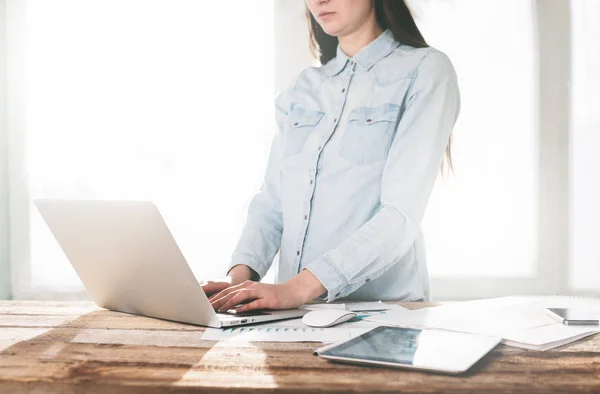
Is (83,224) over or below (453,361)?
over

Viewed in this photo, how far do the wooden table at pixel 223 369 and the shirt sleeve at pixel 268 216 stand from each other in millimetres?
688

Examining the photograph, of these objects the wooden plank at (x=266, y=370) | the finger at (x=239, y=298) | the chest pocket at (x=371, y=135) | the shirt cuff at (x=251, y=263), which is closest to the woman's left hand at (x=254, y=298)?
the finger at (x=239, y=298)

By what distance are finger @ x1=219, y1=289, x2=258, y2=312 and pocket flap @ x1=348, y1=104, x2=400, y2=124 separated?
66 cm

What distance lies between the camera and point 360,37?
183cm

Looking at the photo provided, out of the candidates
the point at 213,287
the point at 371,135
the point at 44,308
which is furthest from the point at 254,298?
the point at 371,135

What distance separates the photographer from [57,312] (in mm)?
1314

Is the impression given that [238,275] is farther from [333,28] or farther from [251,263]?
[333,28]

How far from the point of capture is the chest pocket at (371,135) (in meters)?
1.65

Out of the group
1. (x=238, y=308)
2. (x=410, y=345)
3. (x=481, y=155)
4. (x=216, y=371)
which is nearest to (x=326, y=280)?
(x=238, y=308)

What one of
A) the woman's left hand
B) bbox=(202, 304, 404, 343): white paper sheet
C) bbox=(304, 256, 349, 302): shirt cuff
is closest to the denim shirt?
bbox=(304, 256, 349, 302): shirt cuff

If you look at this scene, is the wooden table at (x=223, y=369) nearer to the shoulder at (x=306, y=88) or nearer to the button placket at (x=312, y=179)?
the button placket at (x=312, y=179)

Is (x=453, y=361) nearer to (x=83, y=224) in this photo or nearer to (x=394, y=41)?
(x=83, y=224)

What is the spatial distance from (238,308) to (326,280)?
0.80 ft

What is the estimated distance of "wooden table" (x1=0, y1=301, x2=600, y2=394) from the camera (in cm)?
75
